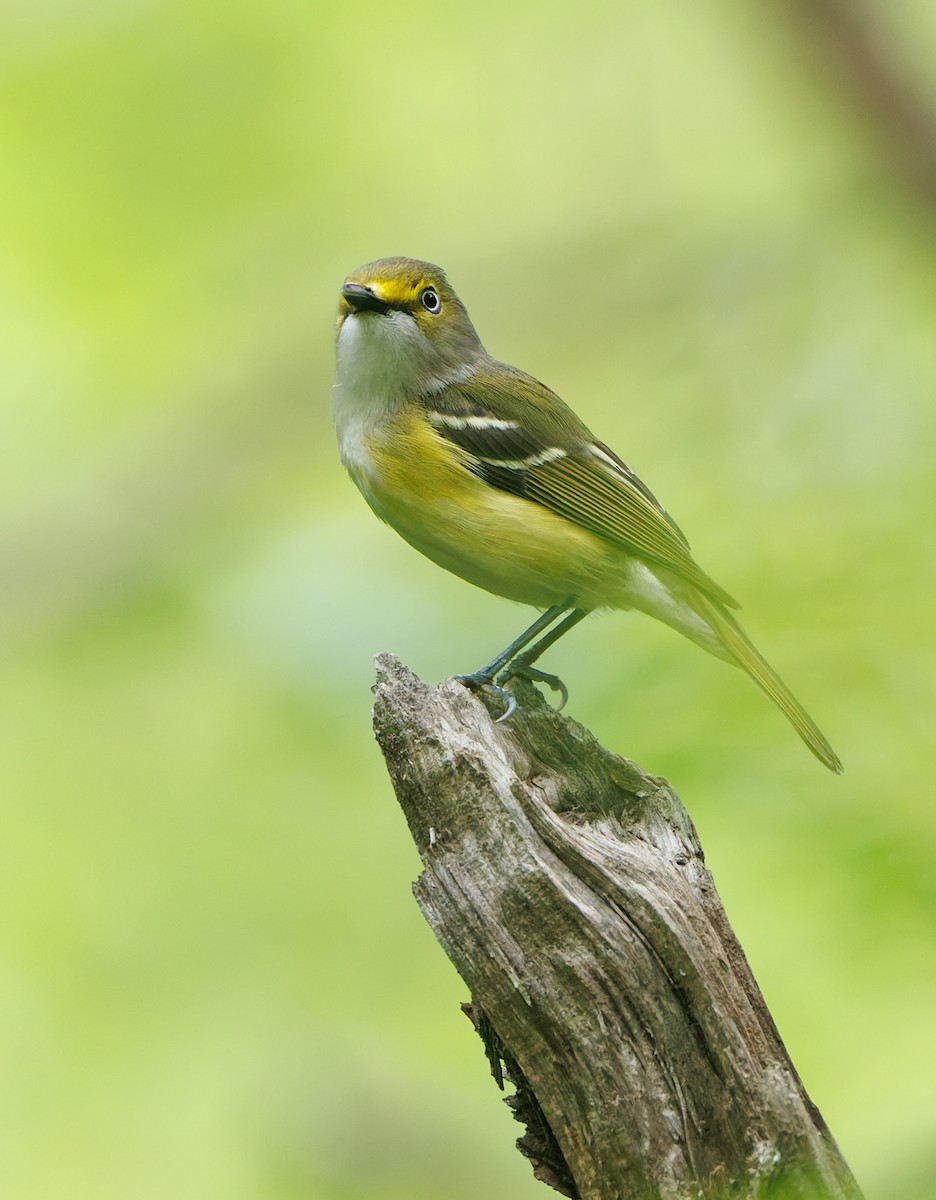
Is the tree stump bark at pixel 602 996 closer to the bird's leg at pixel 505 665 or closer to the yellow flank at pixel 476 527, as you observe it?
the bird's leg at pixel 505 665

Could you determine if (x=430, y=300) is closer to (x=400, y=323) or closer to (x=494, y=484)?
(x=400, y=323)

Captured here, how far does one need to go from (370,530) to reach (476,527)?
0.45 m

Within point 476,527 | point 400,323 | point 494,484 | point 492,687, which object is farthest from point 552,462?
point 492,687

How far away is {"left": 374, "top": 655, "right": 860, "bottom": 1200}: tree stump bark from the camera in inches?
97.5

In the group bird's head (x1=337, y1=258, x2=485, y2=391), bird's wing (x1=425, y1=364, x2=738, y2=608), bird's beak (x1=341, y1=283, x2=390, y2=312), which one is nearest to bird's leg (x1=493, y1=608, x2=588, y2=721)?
bird's wing (x1=425, y1=364, x2=738, y2=608)

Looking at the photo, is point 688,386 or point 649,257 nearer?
point 688,386

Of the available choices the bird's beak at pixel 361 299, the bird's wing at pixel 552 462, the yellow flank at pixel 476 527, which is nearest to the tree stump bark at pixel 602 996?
the yellow flank at pixel 476 527

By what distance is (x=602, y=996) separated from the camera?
2.60 metres

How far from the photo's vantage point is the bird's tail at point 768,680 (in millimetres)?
2480

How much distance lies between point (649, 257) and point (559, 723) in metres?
1.28

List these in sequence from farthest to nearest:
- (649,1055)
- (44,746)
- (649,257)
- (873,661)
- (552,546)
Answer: (44,746), (552,546), (649,257), (649,1055), (873,661)

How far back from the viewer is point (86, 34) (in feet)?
11.8

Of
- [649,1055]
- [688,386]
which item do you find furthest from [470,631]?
[649,1055]

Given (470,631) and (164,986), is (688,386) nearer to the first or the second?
(470,631)
